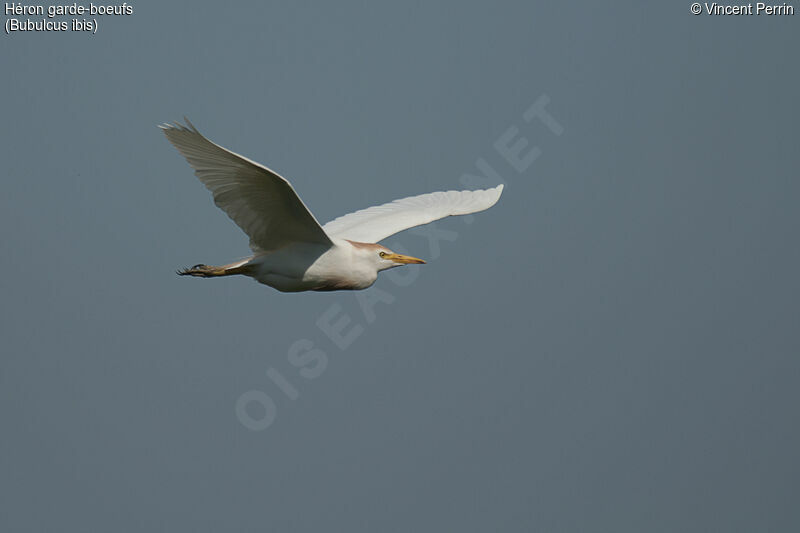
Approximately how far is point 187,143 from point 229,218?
1251mm

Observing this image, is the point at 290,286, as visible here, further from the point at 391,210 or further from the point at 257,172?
the point at 391,210

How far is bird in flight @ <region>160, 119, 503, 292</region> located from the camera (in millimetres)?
9750

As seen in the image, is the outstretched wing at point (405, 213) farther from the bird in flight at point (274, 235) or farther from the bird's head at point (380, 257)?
the bird's head at point (380, 257)

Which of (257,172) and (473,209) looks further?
(473,209)

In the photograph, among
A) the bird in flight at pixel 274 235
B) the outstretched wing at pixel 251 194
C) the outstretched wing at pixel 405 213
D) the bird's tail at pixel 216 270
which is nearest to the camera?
the outstretched wing at pixel 251 194

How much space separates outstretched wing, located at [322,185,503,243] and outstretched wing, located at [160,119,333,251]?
2363 mm

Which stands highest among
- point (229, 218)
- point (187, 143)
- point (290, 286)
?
point (187, 143)

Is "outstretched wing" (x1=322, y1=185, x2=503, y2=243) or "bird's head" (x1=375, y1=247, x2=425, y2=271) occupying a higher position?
"outstretched wing" (x1=322, y1=185, x2=503, y2=243)

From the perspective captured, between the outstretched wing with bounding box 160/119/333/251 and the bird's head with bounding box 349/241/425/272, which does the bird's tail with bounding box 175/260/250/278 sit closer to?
the outstretched wing with bounding box 160/119/333/251

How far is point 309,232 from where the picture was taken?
1085 cm

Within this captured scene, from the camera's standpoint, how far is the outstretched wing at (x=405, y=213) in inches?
539

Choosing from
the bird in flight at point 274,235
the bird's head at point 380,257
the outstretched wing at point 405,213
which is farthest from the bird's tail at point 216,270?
the outstretched wing at point 405,213

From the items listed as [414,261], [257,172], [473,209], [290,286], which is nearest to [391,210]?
[473,209]

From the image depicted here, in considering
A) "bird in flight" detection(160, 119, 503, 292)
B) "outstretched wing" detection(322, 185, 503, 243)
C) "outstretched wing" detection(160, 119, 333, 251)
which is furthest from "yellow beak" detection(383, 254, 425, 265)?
"outstretched wing" detection(322, 185, 503, 243)
